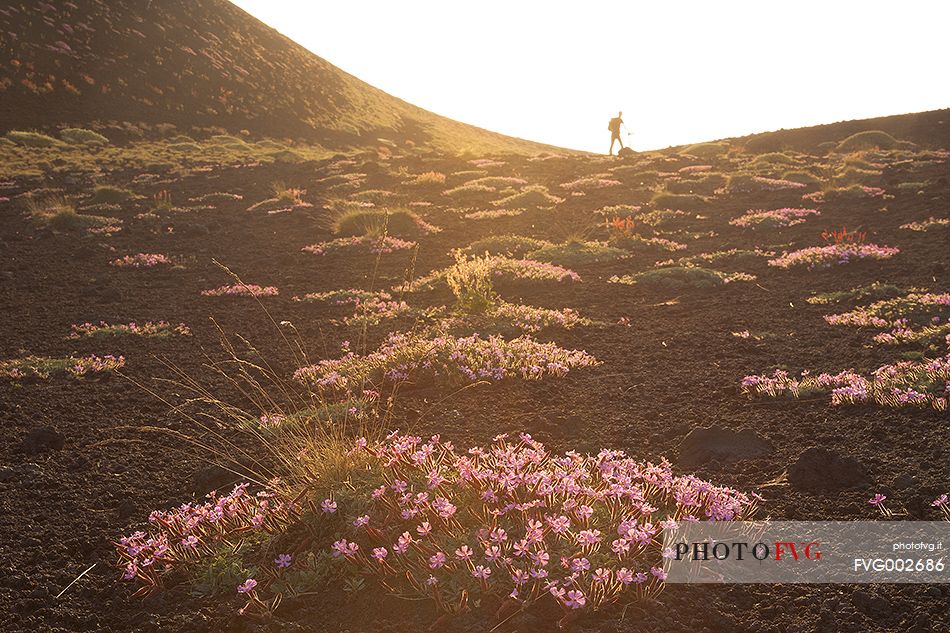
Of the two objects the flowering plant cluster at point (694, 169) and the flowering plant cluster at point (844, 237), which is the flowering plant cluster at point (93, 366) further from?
the flowering plant cluster at point (694, 169)

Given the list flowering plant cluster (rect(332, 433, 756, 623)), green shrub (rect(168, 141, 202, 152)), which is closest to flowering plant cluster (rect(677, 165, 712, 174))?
green shrub (rect(168, 141, 202, 152))

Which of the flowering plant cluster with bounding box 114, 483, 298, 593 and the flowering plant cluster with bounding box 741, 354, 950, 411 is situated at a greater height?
the flowering plant cluster with bounding box 741, 354, 950, 411

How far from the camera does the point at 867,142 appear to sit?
4078 centimetres

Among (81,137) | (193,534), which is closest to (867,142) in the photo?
(193,534)

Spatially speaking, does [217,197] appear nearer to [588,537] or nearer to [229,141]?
[229,141]

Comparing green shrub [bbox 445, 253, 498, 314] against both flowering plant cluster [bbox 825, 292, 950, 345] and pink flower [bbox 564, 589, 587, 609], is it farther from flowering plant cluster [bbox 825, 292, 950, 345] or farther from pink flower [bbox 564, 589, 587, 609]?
pink flower [bbox 564, 589, 587, 609]

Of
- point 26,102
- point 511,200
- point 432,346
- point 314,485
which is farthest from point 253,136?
point 314,485

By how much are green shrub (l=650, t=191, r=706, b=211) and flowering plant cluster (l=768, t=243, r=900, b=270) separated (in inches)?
428

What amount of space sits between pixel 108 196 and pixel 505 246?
63.0 feet

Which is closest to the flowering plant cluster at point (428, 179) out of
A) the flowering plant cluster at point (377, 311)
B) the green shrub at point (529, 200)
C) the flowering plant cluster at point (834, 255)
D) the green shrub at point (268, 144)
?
the green shrub at point (529, 200)

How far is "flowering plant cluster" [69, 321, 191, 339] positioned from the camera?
39.7 feet

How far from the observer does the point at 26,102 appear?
4638cm

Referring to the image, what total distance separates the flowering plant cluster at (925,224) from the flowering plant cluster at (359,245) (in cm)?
1470

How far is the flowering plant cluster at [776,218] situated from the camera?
72.0 ft
